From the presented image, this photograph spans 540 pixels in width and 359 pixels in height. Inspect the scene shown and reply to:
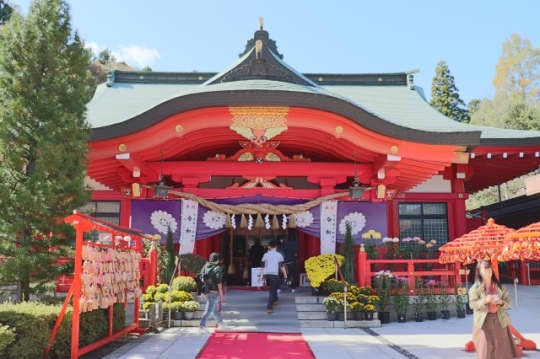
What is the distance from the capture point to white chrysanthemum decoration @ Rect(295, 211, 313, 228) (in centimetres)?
1158

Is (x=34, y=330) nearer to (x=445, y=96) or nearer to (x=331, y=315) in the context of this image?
(x=331, y=315)

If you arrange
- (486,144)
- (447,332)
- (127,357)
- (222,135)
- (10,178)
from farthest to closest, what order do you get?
1. (486,144)
2. (222,135)
3. (447,332)
4. (10,178)
5. (127,357)

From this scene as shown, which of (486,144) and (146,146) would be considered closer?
(146,146)

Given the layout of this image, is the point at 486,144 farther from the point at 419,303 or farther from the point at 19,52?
the point at 19,52

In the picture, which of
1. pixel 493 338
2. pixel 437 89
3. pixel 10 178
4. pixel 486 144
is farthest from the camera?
pixel 437 89

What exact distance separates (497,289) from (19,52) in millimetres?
8002

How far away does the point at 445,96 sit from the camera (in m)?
40.2

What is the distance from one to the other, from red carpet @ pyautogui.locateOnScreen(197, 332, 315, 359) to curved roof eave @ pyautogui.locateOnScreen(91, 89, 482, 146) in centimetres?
476

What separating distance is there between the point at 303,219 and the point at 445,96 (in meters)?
33.6

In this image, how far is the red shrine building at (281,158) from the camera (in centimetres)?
986

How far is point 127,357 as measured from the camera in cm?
627

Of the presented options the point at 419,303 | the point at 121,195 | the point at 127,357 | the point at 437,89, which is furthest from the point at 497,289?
the point at 437,89

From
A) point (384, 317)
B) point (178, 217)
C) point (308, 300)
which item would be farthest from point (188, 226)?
point (384, 317)

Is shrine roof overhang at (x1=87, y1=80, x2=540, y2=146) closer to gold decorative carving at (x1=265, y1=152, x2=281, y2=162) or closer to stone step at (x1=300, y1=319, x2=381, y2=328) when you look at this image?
gold decorative carving at (x1=265, y1=152, x2=281, y2=162)
